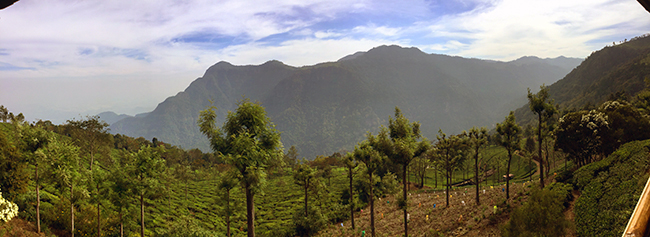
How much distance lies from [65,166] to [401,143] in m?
22.8

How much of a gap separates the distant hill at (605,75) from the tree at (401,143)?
152 meters

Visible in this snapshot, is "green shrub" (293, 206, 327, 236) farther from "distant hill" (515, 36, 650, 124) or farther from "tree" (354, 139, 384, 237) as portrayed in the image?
"distant hill" (515, 36, 650, 124)

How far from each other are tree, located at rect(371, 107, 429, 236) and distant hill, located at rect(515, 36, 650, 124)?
499 ft

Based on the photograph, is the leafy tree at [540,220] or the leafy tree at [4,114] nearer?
the leafy tree at [540,220]

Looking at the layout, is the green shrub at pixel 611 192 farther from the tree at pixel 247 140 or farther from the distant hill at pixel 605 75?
the distant hill at pixel 605 75

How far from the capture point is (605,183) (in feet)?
54.5

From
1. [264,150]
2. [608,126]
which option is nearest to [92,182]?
[264,150]

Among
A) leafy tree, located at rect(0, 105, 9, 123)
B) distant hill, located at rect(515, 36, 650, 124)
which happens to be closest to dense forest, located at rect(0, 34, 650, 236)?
leafy tree, located at rect(0, 105, 9, 123)

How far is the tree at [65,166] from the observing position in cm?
1848

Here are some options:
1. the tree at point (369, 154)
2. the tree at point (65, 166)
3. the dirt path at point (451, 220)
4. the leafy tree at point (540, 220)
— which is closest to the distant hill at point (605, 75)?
the dirt path at point (451, 220)

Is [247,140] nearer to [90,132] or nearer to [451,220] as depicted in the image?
[451,220]

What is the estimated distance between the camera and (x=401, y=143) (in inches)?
728

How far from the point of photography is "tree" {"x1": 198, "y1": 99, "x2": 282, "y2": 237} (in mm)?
11414

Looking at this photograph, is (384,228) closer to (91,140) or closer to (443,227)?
(443,227)
